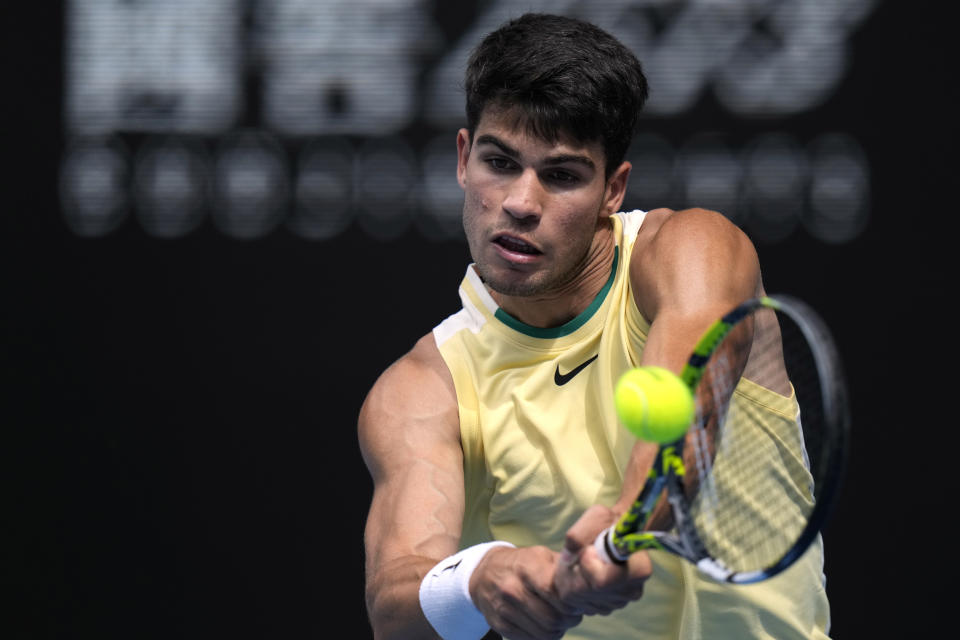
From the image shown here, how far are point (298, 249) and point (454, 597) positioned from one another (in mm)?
1739

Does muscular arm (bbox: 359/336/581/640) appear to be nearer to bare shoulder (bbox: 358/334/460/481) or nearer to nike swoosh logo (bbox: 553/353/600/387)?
bare shoulder (bbox: 358/334/460/481)

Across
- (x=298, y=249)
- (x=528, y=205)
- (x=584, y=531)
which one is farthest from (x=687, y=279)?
(x=298, y=249)

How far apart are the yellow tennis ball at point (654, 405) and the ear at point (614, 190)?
2.80 ft

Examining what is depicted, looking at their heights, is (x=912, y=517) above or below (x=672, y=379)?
below

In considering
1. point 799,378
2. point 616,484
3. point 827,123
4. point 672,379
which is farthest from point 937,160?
point 672,379

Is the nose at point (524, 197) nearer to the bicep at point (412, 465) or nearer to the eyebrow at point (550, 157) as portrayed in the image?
the eyebrow at point (550, 157)

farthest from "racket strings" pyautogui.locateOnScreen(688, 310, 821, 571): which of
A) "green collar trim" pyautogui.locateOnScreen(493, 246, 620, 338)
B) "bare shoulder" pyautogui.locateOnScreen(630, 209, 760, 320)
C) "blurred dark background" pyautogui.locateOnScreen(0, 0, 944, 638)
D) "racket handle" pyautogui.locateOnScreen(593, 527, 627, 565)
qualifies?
"blurred dark background" pyautogui.locateOnScreen(0, 0, 944, 638)

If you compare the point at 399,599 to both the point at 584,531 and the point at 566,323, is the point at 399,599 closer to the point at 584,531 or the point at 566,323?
the point at 584,531

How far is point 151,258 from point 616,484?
5.73ft

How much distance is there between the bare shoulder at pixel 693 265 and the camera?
2.12 metres

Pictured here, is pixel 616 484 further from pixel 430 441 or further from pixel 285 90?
pixel 285 90

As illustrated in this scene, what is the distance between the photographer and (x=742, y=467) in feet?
7.54

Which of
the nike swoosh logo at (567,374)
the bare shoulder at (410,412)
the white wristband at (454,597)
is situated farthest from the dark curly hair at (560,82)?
the white wristband at (454,597)

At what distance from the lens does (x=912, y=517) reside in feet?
11.3
